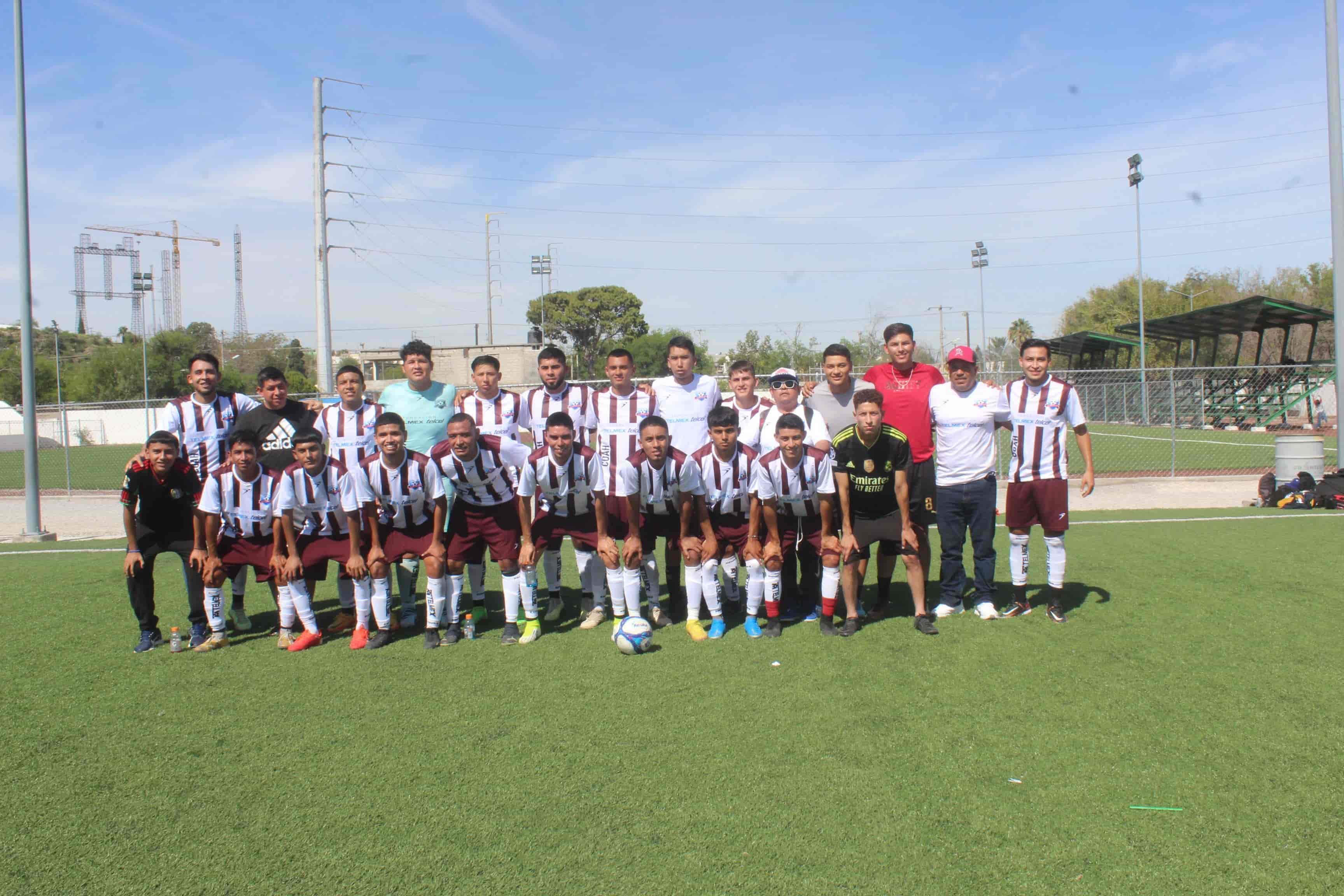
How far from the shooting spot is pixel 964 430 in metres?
6.00

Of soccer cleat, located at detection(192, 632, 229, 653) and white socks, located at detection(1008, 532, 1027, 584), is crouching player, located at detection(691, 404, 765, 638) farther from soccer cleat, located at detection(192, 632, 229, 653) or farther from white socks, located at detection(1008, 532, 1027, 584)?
soccer cleat, located at detection(192, 632, 229, 653)

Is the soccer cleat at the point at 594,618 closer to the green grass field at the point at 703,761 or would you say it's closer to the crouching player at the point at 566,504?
the crouching player at the point at 566,504

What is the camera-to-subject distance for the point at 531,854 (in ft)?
10.3

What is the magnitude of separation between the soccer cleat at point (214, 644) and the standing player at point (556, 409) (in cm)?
218

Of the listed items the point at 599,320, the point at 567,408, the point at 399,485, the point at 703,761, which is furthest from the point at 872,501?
the point at 599,320

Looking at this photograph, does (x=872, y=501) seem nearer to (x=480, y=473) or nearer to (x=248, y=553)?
(x=480, y=473)

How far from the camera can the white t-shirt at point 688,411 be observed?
647 cm

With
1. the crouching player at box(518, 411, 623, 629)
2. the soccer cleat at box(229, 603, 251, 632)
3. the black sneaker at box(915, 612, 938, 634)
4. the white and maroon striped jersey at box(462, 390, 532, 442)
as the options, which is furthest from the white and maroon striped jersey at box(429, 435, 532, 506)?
the black sneaker at box(915, 612, 938, 634)

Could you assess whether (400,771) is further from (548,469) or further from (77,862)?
(548,469)

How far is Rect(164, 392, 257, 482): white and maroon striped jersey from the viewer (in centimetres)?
621

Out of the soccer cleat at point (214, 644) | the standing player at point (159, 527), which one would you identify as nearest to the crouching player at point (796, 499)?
the soccer cleat at point (214, 644)

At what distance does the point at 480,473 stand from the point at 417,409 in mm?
992

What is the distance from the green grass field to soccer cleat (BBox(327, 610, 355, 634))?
0.36 meters

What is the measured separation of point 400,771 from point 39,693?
2.67 metres
